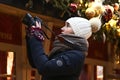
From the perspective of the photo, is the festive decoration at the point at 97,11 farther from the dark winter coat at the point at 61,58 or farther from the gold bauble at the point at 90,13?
the dark winter coat at the point at 61,58

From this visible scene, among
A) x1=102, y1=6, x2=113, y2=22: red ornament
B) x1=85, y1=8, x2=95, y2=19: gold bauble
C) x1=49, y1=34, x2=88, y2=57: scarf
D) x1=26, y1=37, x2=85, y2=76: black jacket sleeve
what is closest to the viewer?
x1=26, y1=37, x2=85, y2=76: black jacket sleeve

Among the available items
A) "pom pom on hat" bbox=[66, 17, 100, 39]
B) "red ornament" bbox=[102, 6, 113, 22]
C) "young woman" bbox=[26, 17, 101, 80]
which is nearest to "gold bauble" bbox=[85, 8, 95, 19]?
"red ornament" bbox=[102, 6, 113, 22]

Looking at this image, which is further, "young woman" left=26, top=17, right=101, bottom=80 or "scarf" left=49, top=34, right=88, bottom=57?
"scarf" left=49, top=34, right=88, bottom=57

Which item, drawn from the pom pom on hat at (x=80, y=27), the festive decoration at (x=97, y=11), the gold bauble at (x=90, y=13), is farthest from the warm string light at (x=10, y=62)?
the pom pom on hat at (x=80, y=27)

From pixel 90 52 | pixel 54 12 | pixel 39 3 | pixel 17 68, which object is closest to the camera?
pixel 39 3

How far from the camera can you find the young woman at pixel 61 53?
2.32m

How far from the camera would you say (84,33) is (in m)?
2.58

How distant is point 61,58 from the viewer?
2.36 meters

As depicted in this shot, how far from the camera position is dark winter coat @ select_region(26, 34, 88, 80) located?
2320 mm

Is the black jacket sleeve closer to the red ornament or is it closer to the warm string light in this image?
the red ornament

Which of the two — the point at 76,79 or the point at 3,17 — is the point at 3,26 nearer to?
the point at 3,17

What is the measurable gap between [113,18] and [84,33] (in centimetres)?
152

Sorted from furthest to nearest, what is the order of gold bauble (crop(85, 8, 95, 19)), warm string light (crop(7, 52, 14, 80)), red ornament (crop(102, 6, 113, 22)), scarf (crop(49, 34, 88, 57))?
warm string light (crop(7, 52, 14, 80))
red ornament (crop(102, 6, 113, 22))
gold bauble (crop(85, 8, 95, 19))
scarf (crop(49, 34, 88, 57))

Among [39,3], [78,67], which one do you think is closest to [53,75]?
[78,67]
